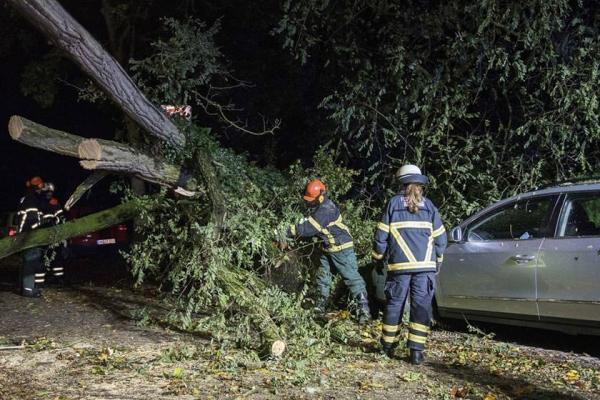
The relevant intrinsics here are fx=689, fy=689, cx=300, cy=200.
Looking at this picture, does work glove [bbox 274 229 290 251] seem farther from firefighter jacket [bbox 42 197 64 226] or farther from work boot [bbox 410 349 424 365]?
firefighter jacket [bbox 42 197 64 226]

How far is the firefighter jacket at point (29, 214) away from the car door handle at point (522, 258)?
21.6 ft

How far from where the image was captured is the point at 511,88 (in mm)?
10133

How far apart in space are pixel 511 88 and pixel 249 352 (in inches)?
244

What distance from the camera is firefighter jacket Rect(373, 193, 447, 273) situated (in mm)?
6016

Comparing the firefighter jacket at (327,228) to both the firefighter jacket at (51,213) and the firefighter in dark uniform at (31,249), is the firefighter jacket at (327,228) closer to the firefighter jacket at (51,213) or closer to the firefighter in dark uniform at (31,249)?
the firefighter jacket at (51,213)

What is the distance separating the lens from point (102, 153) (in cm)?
673

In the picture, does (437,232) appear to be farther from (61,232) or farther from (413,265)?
(61,232)

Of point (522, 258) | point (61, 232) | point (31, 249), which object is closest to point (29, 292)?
point (31, 249)

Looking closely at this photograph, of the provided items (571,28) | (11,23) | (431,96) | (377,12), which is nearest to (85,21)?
(11,23)

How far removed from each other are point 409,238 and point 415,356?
1.02 m

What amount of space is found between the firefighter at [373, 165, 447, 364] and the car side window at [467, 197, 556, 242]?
1.05 metres

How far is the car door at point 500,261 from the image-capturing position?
21.2 feet

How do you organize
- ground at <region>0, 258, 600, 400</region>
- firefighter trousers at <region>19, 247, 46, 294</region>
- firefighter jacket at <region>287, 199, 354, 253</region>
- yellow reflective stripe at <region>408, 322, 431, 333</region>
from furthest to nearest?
firefighter trousers at <region>19, 247, 46, 294</region> < firefighter jacket at <region>287, 199, 354, 253</region> < yellow reflective stripe at <region>408, 322, 431, 333</region> < ground at <region>0, 258, 600, 400</region>

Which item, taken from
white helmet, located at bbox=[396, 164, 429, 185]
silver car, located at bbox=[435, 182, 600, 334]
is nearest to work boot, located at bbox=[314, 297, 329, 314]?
silver car, located at bbox=[435, 182, 600, 334]
